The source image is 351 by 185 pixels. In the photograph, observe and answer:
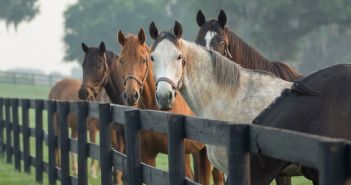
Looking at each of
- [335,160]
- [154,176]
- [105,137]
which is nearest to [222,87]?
[154,176]

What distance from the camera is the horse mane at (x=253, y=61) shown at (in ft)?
25.5

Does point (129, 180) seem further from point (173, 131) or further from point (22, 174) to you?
point (22, 174)

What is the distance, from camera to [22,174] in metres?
12.6

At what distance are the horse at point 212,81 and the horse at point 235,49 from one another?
1.26 m

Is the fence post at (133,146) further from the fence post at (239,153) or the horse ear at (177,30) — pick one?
the fence post at (239,153)

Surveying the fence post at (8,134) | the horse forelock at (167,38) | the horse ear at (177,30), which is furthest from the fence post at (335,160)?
the fence post at (8,134)

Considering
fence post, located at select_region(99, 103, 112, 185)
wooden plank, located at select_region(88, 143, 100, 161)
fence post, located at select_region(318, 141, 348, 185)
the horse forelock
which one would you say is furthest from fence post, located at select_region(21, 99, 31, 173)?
fence post, located at select_region(318, 141, 348, 185)

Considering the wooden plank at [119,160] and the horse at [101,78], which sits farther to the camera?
the horse at [101,78]

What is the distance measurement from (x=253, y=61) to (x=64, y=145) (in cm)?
324

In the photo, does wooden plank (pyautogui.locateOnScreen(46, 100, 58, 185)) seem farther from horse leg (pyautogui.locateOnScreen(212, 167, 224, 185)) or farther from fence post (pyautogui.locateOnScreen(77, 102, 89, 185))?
horse leg (pyautogui.locateOnScreen(212, 167, 224, 185))

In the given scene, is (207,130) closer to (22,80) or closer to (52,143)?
(52,143)

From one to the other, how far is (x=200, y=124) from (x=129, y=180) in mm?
1702

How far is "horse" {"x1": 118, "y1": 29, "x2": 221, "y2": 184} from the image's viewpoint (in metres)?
8.06

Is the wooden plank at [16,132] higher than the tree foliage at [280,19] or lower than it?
lower
